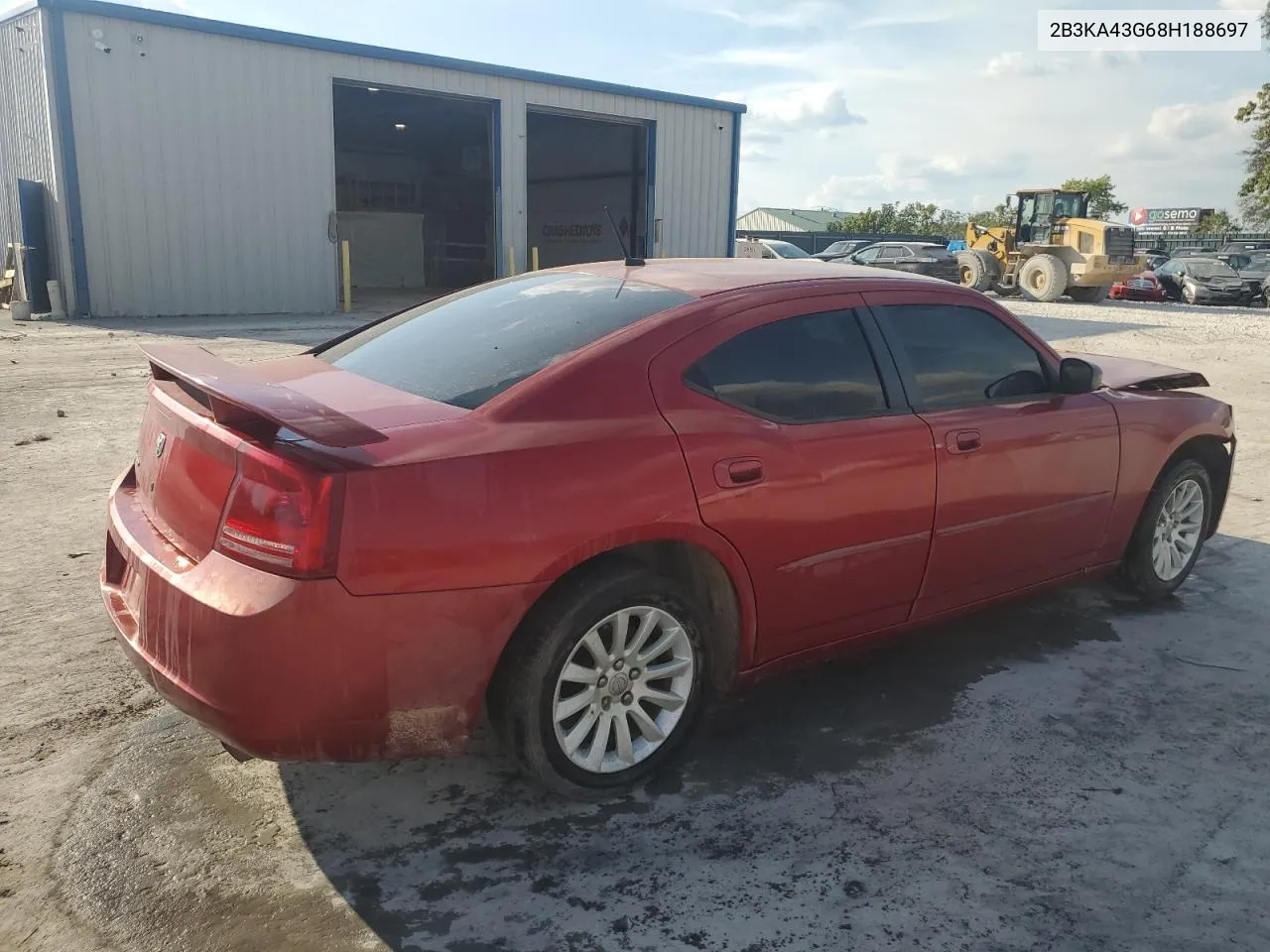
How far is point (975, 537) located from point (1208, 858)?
1.31 m

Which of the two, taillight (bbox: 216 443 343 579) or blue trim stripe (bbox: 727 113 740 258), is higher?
blue trim stripe (bbox: 727 113 740 258)

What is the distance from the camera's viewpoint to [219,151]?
17.5 meters

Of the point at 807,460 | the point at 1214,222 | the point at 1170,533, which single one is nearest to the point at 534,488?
the point at 807,460

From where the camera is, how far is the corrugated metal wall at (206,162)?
16422mm

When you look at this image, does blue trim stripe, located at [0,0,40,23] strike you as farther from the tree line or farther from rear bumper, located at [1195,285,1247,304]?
the tree line

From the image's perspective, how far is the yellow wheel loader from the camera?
25141 millimetres

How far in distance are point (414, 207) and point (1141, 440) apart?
33.5 meters

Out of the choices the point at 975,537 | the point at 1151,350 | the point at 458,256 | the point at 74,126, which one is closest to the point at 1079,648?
the point at 975,537

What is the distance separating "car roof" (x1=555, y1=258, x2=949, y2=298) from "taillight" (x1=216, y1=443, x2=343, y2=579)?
1.45 m

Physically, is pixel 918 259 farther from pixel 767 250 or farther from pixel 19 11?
pixel 19 11

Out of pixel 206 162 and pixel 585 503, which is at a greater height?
pixel 206 162

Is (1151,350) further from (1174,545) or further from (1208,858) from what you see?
(1208,858)

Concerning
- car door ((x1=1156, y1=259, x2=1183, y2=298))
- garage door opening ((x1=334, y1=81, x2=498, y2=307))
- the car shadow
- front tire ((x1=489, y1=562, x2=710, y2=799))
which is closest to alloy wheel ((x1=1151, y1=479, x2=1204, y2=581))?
the car shadow

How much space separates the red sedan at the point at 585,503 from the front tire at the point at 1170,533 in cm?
53
